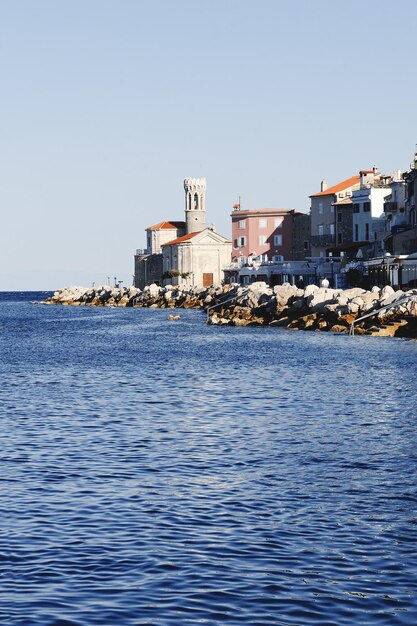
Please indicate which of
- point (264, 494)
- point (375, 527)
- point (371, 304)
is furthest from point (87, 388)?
point (371, 304)

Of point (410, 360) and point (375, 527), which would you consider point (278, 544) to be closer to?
point (375, 527)

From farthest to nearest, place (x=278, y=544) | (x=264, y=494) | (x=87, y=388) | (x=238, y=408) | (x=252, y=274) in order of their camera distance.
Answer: (x=252, y=274) < (x=87, y=388) < (x=238, y=408) < (x=264, y=494) < (x=278, y=544)

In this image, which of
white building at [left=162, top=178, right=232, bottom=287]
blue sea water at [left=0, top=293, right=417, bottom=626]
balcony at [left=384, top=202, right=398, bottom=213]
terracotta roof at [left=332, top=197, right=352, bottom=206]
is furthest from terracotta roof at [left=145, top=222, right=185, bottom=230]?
blue sea water at [left=0, top=293, right=417, bottom=626]

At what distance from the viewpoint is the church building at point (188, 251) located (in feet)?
432

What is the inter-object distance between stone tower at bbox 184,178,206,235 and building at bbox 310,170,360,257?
32.9 metres

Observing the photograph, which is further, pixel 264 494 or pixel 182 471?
pixel 182 471

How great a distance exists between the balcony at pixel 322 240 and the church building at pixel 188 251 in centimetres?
1752

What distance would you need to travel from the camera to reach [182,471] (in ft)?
61.9

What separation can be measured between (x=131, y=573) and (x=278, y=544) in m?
2.23

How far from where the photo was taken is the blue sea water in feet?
38.5

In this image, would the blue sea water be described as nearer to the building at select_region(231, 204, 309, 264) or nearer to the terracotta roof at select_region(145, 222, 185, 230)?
the building at select_region(231, 204, 309, 264)

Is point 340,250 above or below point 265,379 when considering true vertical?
above

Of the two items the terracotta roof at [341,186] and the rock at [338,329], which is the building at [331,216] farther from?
the rock at [338,329]

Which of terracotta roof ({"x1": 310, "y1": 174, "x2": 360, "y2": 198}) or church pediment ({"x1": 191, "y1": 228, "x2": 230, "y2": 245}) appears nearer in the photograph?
terracotta roof ({"x1": 310, "y1": 174, "x2": 360, "y2": 198})
